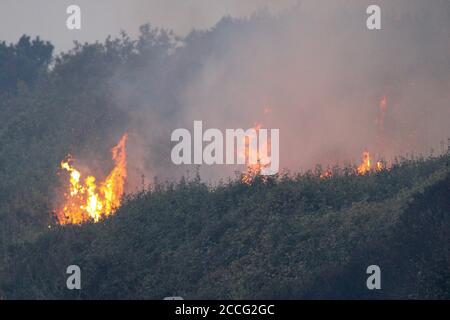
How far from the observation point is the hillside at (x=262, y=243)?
22.4 meters

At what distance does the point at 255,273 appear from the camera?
930 inches

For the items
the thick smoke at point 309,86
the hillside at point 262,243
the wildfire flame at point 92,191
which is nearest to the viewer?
the hillside at point 262,243

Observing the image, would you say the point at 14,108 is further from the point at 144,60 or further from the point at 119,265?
the point at 119,265

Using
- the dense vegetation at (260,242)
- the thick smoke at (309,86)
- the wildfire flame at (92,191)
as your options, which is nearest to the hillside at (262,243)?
the dense vegetation at (260,242)

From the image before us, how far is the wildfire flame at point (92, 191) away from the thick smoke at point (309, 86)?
1.19 meters

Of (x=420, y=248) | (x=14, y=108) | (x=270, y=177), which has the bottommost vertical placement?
(x=420, y=248)

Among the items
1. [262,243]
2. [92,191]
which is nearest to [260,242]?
[262,243]

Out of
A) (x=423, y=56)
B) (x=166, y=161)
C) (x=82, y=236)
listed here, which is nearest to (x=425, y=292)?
(x=82, y=236)

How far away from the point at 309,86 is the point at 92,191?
14.8 m

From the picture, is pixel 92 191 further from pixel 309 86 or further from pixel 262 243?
pixel 262 243

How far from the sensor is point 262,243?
993 inches

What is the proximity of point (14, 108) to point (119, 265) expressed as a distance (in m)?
32.3

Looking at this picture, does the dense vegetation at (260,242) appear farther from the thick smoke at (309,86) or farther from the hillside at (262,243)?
the thick smoke at (309,86)
